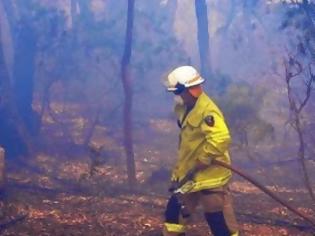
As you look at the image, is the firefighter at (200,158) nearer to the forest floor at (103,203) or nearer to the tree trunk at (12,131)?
the forest floor at (103,203)

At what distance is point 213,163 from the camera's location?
5238 millimetres

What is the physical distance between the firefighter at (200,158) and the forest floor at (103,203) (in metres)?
1.92

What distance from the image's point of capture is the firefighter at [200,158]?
5.16 meters

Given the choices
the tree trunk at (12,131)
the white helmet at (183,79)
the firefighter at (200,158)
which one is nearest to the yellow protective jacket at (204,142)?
the firefighter at (200,158)

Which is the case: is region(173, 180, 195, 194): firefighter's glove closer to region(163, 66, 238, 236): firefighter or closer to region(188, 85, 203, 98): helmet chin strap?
region(163, 66, 238, 236): firefighter

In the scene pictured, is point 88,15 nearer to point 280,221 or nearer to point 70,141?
point 70,141

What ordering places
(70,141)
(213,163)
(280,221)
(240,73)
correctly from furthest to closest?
(240,73)
(70,141)
(280,221)
(213,163)

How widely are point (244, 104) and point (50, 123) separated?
8589 millimetres

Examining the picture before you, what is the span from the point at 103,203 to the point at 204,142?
4.61 m

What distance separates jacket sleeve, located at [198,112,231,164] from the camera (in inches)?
200

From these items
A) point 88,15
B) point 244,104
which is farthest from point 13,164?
point 88,15

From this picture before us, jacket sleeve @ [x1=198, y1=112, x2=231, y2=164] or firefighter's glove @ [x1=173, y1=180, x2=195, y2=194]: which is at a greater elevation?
jacket sleeve @ [x1=198, y1=112, x2=231, y2=164]

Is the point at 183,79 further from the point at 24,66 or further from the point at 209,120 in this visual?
the point at 24,66

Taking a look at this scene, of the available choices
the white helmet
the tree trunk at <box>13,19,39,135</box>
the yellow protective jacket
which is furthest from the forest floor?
the tree trunk at <box>13,19,39,135</box>
